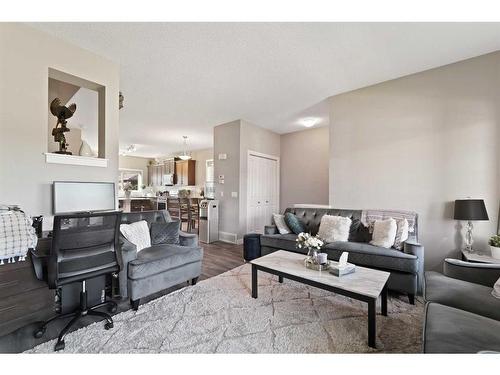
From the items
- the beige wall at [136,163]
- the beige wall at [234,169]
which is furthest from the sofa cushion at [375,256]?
the beige wall at [136,163]

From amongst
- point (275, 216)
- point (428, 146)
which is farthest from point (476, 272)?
point (275, 216)

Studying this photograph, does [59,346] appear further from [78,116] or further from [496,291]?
[78,116]

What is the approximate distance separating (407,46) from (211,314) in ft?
11.4

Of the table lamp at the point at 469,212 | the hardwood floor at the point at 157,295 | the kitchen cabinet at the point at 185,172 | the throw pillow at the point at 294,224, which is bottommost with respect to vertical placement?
the hardwood floor at the point at 157,295

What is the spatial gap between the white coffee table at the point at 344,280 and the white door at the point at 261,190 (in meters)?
2.65

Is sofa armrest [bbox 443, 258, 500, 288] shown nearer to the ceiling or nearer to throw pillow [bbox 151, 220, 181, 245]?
the ceiling

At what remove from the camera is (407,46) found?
7.82 ft

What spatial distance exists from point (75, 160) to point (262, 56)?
240 centimetres

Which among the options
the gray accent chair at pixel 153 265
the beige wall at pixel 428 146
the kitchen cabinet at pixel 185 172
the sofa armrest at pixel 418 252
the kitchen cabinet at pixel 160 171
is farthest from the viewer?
the kitchen cabinet at pixel 160 171

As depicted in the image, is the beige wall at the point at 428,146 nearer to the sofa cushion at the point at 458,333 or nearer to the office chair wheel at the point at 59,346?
the sofa cushion at the point at 458,333

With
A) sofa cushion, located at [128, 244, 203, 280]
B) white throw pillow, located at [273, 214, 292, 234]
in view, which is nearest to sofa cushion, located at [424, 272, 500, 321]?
white throw pillow, located at [273, 214, 292, 234]

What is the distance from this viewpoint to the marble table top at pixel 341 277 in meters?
1.70

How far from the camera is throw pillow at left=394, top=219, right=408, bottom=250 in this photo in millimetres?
2621

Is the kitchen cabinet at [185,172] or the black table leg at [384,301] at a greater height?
the kitchen cabinet at [185,172]
